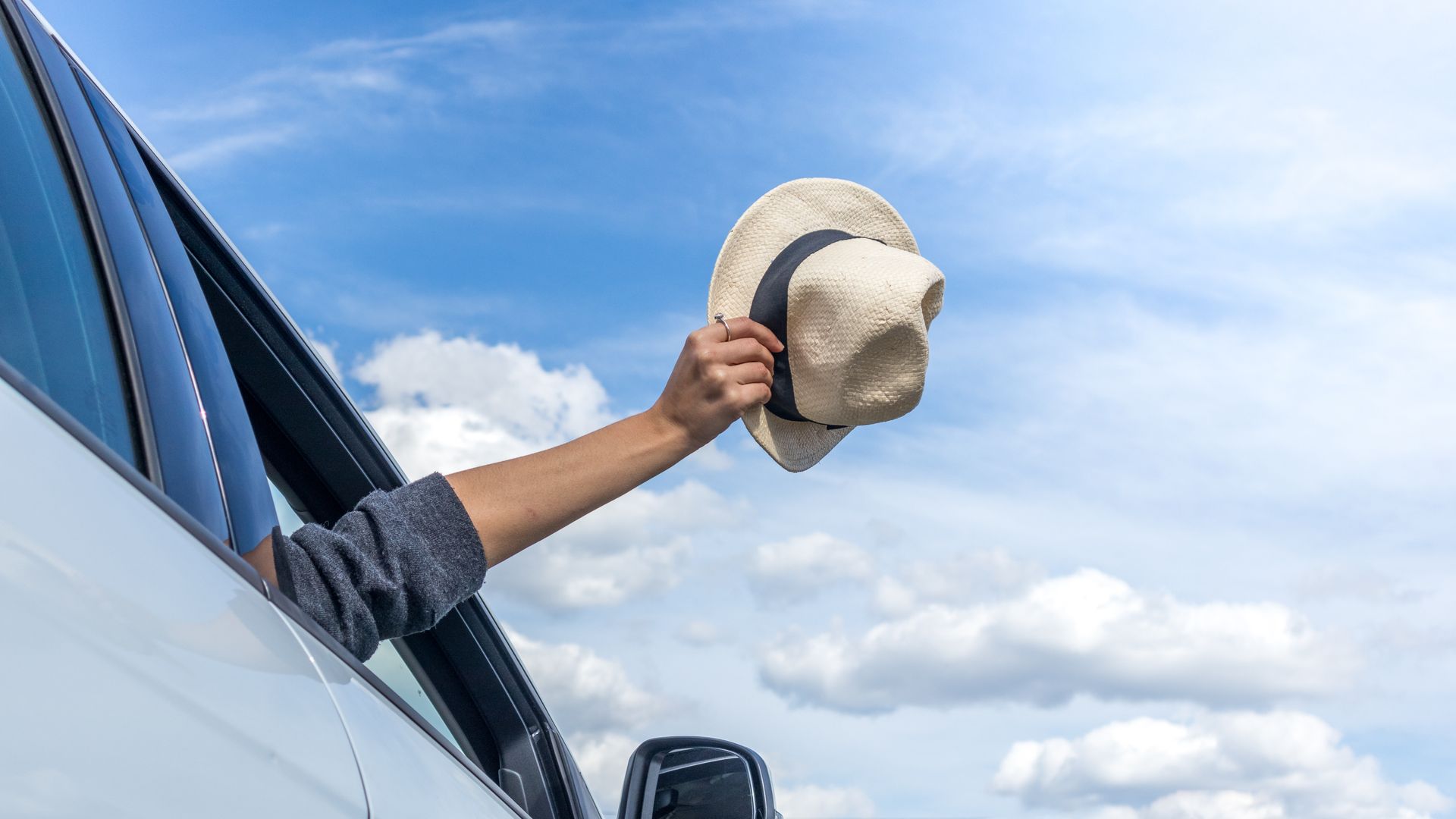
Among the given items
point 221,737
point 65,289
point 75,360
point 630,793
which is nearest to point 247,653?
point 221,737

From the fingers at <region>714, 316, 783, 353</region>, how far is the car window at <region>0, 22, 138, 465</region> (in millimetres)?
1446

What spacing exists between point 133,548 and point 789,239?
Result: 87.8 inches

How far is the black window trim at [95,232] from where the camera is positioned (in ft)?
3.42

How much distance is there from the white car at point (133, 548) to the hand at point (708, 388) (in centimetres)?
87

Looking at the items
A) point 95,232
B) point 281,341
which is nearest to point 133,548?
point 95,232

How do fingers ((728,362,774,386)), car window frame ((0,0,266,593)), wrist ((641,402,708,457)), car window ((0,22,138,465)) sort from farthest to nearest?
fingers ((728,362,774,386)) → wrist ((641,402,708,457)) → car window ((0,22,138,465)) → car window frame ((0,0,266,593))

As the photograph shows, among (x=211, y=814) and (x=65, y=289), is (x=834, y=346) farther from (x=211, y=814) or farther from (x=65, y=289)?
(x=211, y=814)

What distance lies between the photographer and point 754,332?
255cm

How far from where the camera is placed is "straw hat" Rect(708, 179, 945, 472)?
8.32ft

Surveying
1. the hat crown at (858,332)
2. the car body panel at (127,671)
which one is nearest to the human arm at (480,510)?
the hat crown at (858,332)

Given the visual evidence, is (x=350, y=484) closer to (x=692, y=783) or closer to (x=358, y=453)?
(x=358, y=453)

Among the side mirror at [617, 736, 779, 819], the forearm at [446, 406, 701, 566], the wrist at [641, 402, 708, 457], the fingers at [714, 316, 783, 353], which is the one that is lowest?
the side mirror at [617, 736, 779, 819]

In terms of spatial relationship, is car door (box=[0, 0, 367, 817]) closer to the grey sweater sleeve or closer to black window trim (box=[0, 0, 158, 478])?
black window trim (box=[0, 0, 158, 478])

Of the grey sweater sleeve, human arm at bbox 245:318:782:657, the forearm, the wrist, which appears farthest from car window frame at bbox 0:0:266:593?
the wrist
